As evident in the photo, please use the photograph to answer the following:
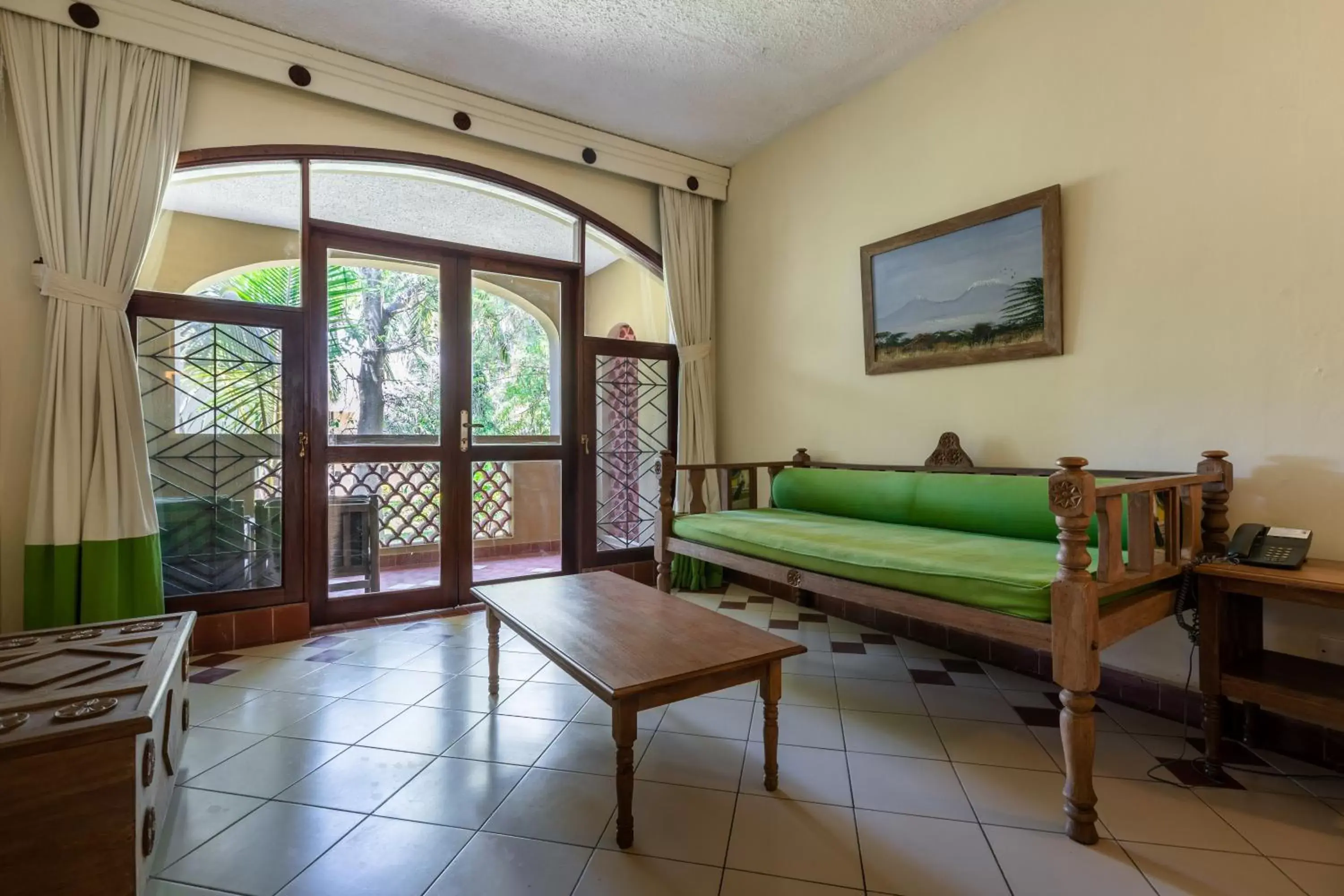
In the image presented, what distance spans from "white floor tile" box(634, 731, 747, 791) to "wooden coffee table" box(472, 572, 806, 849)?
0.12 metres

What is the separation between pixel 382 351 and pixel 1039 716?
3.47 m

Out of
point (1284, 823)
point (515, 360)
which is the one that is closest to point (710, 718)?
point (1284, 823)

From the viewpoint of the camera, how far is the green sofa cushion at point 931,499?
231 centimetres

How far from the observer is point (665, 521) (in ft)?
10.8

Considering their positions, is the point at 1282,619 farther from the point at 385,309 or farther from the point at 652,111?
the point at 385,309

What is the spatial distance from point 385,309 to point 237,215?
29.8 inches

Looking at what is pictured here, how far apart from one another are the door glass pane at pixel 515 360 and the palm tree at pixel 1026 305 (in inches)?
99.7

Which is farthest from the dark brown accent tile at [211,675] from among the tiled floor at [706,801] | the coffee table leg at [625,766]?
the coffee table leg at [625,766]

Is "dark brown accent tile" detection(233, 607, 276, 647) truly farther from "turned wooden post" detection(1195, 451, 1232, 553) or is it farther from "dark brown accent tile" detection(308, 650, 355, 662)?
"turned wooden post" detection(1195, 451, 1232, 553)

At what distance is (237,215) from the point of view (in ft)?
9.45

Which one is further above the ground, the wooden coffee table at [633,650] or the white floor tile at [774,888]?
the wooden coffee table at [633,650]

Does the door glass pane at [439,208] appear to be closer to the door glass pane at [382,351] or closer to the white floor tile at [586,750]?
the door glass pane at [382,351]

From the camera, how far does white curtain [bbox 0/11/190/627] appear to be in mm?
2299

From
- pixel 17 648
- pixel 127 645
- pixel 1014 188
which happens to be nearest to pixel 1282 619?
pixel 1014 188
